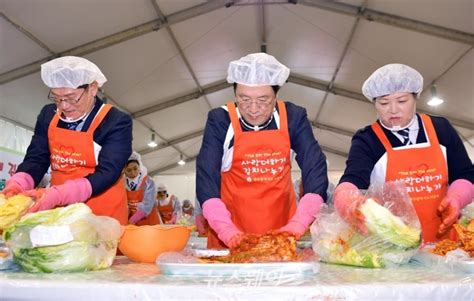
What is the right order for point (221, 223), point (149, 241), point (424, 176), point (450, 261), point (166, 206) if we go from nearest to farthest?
point (450, 261) < point (149, 241) < point (221, 223) < point (424, 176) < point (166, 206)

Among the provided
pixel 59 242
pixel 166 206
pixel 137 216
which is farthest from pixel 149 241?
pixel 166 206

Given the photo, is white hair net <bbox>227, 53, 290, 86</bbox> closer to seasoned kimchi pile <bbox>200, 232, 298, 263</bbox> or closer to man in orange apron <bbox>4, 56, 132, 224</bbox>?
man in orange apron <bbox>4, 56, 132, 224</bbox>

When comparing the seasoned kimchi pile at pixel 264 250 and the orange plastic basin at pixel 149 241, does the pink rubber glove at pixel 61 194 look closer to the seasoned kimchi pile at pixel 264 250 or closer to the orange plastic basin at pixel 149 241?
the orange plastic basin at pixel 149 241

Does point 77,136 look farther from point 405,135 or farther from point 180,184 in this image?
point 180,184

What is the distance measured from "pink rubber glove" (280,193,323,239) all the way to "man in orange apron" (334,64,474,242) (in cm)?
28

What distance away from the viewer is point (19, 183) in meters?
2.01

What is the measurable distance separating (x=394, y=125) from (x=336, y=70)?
7.94 m

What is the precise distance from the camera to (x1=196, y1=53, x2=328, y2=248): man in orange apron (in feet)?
6.31

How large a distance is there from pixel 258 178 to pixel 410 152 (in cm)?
72

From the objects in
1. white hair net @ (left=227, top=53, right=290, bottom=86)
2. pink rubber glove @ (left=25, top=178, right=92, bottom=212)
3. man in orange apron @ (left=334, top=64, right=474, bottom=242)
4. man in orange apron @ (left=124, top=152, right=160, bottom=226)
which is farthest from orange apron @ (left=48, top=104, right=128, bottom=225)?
man in orange apron @ (left=124, top=152, right=160, bottom=226)

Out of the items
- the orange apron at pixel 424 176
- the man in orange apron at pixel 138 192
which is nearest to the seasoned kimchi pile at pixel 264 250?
the orange apron at pixel 424 176

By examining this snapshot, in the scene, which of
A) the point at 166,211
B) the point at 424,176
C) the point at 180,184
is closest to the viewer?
the point at 424,176

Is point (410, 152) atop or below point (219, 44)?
below

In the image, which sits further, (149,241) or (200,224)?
(200,224)
